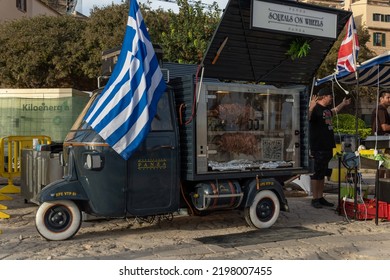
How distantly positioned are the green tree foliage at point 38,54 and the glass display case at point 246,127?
20559 mm

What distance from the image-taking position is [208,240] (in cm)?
595

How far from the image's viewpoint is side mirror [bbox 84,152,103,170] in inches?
219

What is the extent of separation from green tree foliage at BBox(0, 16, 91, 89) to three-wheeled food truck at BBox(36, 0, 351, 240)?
2045cm

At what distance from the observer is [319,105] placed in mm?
8172

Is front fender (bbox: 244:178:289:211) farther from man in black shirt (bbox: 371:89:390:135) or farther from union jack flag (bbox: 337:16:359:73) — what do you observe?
man in black shirt (bbox: 371:89:390:135)

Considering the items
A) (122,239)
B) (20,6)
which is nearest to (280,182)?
(122,239)

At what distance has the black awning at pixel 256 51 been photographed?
6125mm

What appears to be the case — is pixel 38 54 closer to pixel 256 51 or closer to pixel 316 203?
pixel 316 203

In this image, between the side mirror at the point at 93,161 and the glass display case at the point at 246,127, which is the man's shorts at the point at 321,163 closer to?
the glass display case at the point at 246,127

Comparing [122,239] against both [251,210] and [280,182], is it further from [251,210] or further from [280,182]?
[280,182]

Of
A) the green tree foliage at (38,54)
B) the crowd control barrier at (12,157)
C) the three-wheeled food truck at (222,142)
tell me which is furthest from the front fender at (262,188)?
the green tree foliage at (38,54)

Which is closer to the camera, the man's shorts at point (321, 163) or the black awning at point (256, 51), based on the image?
the black awning at point (256, 51)

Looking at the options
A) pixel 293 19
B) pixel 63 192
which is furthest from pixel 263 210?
pixel 63 192

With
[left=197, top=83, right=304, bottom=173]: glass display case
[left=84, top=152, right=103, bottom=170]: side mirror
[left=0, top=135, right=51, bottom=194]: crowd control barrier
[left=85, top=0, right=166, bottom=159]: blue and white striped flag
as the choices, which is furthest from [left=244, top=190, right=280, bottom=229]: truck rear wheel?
[left=0, top=135, right=51, bottom=194]: crowd control barrier
